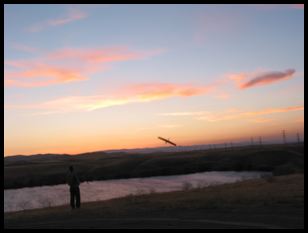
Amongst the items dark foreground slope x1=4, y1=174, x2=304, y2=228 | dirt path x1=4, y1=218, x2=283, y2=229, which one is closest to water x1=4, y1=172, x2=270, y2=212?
dark foreground slope x1=4, y1=174, x2=304, y2=228

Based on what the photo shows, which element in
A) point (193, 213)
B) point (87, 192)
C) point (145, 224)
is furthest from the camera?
point (87, 192)

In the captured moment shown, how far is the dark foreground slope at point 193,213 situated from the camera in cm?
1722

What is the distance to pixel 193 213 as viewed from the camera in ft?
65.8

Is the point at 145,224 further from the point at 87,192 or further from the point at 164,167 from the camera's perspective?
the point at 164,167

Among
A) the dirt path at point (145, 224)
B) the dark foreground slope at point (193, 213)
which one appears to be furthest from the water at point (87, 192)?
the dirt path at point (145, 224)

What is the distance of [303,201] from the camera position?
21250 millimetres

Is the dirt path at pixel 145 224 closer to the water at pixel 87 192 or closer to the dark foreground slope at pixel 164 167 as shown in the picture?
the water at pixel 87 192

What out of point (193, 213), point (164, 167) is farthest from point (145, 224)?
point (164, 167)

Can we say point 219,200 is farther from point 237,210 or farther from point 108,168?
A: point 108,168
